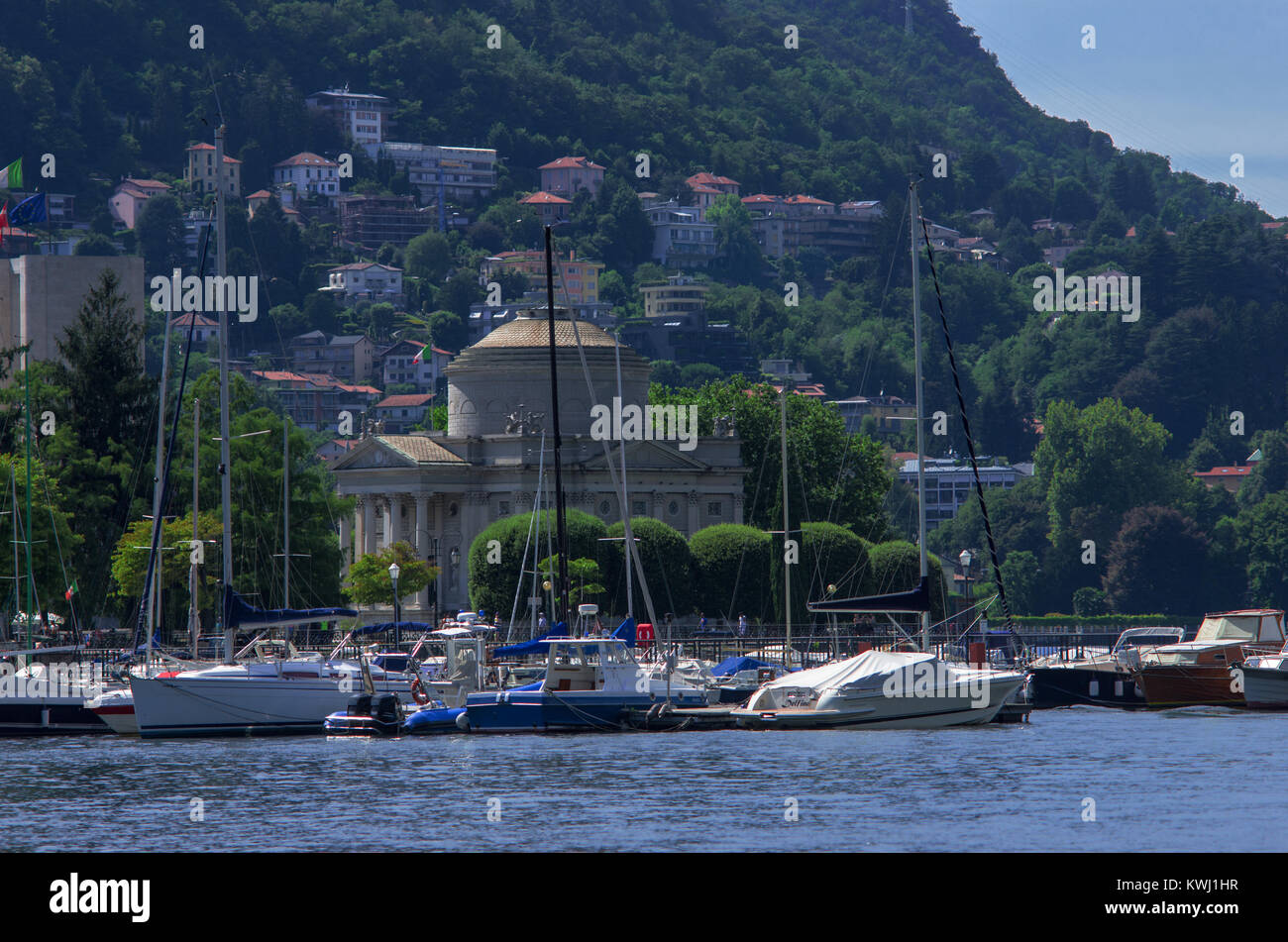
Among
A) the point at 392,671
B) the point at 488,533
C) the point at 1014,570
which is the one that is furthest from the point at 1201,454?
the point at 392,671

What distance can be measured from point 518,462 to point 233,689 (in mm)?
51316

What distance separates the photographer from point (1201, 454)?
198 metres

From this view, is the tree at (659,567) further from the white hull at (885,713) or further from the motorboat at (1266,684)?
the white hull at (885,713)

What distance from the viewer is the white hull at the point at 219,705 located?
49500mm

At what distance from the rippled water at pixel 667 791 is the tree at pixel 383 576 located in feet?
122

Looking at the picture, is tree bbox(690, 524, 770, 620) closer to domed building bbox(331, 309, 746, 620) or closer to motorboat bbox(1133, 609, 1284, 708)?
domed building bbox(331, 309, 746, 620)

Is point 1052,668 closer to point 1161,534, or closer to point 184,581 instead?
point 184,581

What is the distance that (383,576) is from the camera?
88250 millimetres

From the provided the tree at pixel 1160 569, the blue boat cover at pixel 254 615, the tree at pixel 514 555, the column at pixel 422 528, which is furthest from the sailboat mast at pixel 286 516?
the tree at pixel 1160 569

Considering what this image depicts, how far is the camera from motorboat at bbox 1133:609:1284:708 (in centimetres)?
5838

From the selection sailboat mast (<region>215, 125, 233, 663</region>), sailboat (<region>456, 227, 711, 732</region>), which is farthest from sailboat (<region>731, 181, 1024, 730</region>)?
sailboat mast (<region>215, 125, 233, 663</region>)

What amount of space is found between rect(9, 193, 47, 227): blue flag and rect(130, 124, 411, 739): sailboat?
4777cm

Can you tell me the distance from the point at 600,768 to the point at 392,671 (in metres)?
16.0

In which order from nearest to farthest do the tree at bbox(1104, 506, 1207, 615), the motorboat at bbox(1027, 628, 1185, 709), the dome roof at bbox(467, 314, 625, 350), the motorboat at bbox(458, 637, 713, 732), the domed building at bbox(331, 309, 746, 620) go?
the motorboat at bbox(458, 637, 713, 732), the motorboat at bbox(1027, 628, 1185, 709), the domed building at bbox(331, 309, 746, 620), the dome roof at bbox(467, 314, 625, 350), the tree at bbox(1104, 506, 1207, 615)
